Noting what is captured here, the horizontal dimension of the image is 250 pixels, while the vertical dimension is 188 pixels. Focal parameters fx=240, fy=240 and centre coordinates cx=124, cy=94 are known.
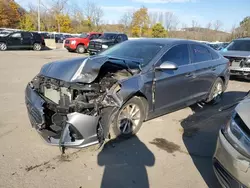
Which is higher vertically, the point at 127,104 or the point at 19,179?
the point at 127,104

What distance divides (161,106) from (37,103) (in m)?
2.15

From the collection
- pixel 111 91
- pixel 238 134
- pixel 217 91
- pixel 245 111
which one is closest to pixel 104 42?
pixel 217 91

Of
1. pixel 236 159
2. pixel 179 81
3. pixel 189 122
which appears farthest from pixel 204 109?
pixel 236 159

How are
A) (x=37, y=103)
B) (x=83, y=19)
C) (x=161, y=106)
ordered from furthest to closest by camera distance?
(x=83, y=19)
(x=161, y=106)
(x=37, y=103)

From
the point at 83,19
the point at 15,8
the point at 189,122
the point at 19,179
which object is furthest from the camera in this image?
the point at 83,19

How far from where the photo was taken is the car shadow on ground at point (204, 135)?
333cm

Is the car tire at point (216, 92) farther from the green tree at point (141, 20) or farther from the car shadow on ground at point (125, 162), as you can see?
the green tree at point (141, 20)

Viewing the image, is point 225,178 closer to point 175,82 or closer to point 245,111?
point 245,111

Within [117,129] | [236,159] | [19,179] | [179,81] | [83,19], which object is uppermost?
[83,19]

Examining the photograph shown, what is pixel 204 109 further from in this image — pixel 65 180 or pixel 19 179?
pixel 19 179

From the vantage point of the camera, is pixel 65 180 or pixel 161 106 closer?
pixel 65 180

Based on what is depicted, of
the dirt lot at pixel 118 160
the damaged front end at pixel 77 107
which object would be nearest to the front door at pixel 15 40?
the dirt lot at pixel 118 160

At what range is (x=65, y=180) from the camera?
2.93 m

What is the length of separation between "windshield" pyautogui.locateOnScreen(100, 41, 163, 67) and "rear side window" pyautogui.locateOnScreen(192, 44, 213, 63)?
3.38 feet
